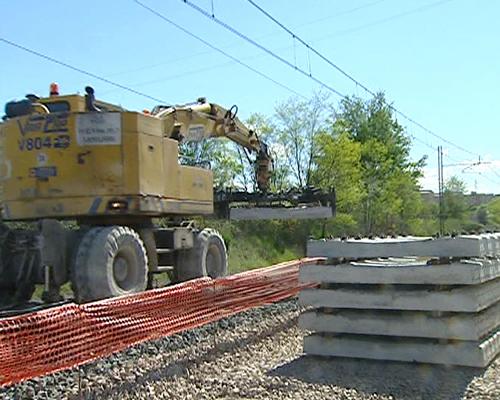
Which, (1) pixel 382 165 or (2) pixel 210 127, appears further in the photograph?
(1) pixel 382 165

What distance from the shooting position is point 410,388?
639 centimetres

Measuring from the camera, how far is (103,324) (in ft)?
21.8

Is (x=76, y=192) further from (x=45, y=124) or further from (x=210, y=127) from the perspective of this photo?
(x=210, y=127)

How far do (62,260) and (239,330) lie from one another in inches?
129

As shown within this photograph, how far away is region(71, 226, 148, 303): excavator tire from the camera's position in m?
10.4

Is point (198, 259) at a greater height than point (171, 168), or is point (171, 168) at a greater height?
point (171, 168)

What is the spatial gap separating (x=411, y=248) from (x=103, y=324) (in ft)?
10.8

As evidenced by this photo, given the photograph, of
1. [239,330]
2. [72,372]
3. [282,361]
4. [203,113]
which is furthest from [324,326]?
[203,113]

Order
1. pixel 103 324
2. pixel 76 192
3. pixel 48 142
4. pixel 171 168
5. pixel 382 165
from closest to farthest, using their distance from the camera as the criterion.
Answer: pixel 103 324, pixel 48 142, pixel 76 192, pixel 171 168, pixel 382 165

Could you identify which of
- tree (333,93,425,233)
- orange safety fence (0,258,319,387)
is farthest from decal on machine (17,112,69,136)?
tree (333,93,425,233)

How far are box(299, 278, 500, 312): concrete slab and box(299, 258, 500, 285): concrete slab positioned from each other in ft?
0.37

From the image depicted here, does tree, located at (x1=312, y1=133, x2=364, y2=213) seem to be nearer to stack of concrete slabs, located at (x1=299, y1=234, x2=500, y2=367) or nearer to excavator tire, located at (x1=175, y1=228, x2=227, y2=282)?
excavator tire, located at (x1=175, y1=228, x2=227, y2=282)

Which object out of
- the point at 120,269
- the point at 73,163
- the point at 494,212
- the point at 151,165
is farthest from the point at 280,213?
the point at 494,212

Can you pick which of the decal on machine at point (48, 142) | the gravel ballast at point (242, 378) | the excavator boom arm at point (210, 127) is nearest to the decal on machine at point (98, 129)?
the decal on machine at point (48, 142)
